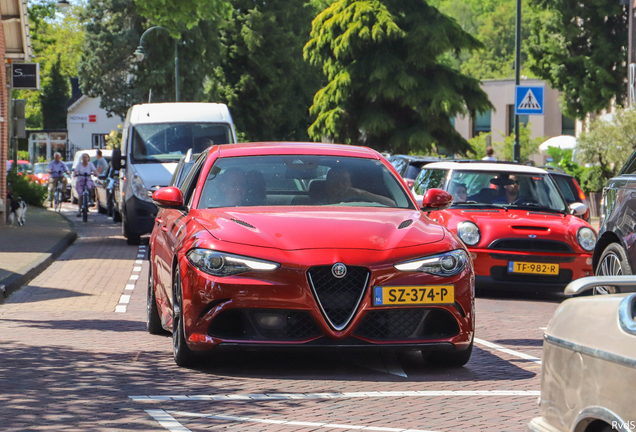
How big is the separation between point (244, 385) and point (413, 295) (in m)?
1.20

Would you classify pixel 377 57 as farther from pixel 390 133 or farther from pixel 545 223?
pixel 545 223

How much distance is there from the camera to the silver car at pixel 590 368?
2.84 metres

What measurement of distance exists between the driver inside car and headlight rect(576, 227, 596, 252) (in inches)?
200

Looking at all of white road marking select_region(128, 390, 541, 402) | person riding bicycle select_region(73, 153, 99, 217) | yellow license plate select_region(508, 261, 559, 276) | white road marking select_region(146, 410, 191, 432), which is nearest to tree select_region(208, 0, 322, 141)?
person riding bicycle select_region(73, 153, 99, 217)

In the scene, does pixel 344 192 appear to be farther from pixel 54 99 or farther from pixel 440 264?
pixel 54 99

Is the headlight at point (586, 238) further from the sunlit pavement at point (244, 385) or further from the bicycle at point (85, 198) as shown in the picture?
the bicycle at point (85, 198)

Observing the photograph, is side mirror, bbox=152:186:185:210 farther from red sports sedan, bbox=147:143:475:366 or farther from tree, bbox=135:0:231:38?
tree, bbox=135:0:231:38

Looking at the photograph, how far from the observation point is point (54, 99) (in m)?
102

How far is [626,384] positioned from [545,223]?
9492 millimetres

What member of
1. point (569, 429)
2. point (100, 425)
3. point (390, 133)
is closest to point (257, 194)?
point (100, 425)

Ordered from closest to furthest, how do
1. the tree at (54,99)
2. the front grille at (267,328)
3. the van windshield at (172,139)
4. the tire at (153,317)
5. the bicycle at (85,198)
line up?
1. the front grille at (267,328)
2. the tire at (153,317)
3. the van windshield at (172,139)
4. the bicycle at (85,198)
5. the tree at (54,99)

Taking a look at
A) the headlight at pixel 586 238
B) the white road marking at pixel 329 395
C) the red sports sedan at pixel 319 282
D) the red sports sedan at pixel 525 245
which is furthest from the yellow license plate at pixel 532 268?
the white road marking at pixel 329 395

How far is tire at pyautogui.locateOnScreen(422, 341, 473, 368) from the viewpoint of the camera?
22.8 feet

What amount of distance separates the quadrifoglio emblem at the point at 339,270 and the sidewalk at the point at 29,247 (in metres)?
6.12
